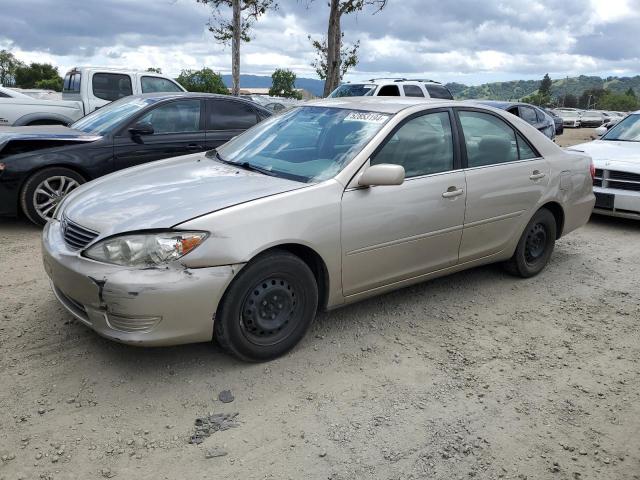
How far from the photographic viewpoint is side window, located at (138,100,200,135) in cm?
711

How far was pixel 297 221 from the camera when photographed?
3.46 metres

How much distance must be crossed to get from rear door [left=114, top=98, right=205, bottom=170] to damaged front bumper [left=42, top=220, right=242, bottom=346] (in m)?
3.77

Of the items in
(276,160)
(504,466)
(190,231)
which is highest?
(276,160)

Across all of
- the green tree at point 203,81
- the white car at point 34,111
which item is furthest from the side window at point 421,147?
the green tree at point 203,81

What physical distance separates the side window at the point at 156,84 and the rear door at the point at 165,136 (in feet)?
13.9

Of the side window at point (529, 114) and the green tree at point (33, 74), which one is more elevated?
the green tree at point (33, 74)

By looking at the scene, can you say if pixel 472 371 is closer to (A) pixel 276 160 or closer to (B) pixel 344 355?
(B) pixel 344 355

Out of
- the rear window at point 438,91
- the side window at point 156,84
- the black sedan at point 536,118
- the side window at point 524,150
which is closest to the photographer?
the side window at point 524,150

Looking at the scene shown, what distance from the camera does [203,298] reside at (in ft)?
10.3

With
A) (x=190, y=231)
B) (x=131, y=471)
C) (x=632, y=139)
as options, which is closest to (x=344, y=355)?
(x=190, y=231)

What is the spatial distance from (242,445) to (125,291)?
1.00 meters

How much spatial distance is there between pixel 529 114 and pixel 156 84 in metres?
9.29

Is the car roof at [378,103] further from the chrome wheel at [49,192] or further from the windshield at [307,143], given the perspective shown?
the chrome wheel at [49,192]

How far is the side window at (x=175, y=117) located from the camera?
280 inches
